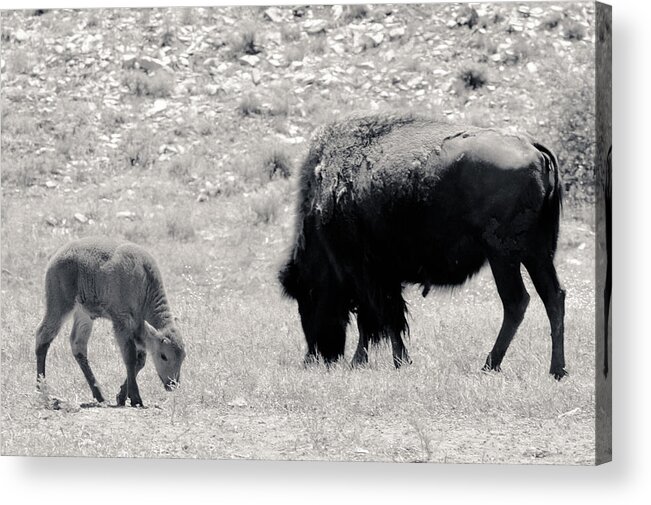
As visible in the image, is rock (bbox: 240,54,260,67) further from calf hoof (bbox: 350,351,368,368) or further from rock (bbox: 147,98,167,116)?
calf hoof (bbox: 350,351,368,368)

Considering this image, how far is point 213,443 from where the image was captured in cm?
1002

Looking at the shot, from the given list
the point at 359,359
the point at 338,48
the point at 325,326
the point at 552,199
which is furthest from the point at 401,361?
the point at 338,48

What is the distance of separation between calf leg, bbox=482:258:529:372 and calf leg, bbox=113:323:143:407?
2198mm

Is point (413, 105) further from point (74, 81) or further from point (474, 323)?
point (74, 81)

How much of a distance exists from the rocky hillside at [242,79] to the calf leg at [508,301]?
676mm

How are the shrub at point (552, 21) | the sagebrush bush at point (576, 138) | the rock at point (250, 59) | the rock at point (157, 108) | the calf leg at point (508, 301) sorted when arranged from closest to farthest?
the sagebrush bush at point (576, 138)
the shrub at point (552, 21)
the calf leg at point (508, 301)
the rock at point (250, 59)
the rock at point (157, 108)

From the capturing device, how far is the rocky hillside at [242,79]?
10.1 meters

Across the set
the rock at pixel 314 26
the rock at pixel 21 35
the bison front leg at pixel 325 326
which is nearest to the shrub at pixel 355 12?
the rock at pixel 314 26

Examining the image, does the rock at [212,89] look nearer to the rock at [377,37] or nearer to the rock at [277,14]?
the rock at [277,14]

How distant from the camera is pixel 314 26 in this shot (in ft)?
33.6

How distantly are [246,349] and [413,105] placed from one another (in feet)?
6.35

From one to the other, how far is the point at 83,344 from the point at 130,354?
0.44 metres

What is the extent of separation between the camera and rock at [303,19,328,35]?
401 inches

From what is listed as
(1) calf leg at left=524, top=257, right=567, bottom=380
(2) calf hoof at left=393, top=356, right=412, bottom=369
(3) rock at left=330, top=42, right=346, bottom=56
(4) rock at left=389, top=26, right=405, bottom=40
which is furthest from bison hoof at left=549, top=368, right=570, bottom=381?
(3) rock at left=330, top=42, right=346, bottom=56
